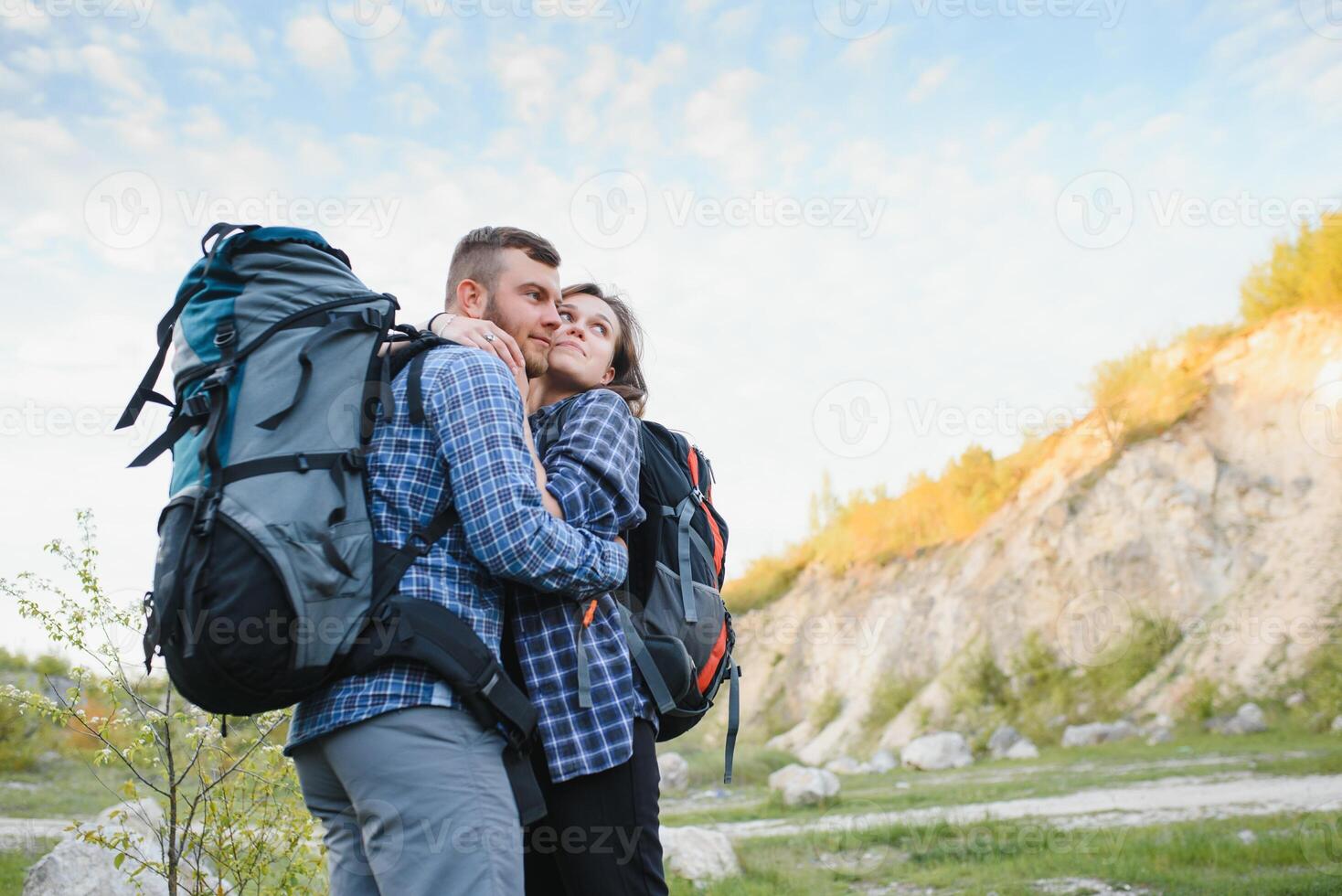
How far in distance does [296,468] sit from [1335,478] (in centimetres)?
1726

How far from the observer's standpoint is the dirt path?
24.7 feet

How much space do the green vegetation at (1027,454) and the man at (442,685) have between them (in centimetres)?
1796

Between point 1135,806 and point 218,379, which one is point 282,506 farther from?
point 1135,806

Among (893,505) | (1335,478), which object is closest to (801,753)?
(893,505)

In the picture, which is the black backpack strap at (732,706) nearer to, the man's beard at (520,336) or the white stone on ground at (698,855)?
the man's beard at (520,336)

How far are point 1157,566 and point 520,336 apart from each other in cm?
1694

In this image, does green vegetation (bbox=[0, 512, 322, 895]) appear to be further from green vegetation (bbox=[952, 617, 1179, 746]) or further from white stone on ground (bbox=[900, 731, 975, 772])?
green vegetation (bbox=[952, 617, 1179, 746])

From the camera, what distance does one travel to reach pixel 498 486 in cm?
170

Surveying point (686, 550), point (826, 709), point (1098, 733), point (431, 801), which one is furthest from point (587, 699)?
point (826, 709)

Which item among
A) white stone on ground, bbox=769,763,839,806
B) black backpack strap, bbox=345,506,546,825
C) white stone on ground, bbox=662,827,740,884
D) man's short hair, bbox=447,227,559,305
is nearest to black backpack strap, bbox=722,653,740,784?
black backpack strap, bbox=345,506,546,825

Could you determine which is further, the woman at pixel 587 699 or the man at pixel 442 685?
the woman at pixel 587 699

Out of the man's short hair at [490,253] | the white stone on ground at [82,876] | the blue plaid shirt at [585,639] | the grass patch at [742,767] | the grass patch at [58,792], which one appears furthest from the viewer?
the grass patch at [742,767]

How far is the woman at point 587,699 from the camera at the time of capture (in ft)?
6.12

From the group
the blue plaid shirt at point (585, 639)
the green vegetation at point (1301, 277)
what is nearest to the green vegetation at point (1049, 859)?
the blue plaid shirt at point (585, 639)
